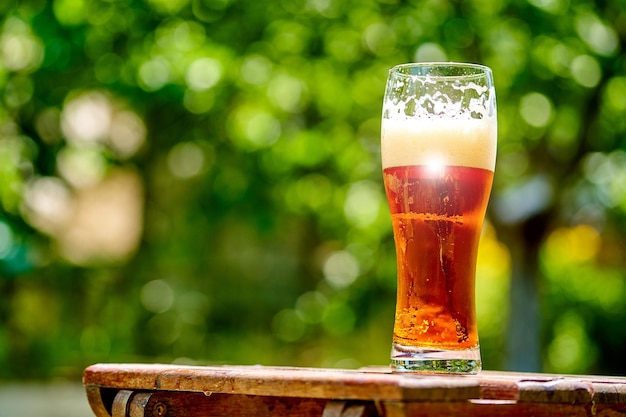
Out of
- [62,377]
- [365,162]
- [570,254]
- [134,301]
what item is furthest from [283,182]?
[570,254]

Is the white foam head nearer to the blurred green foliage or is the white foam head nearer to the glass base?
the glass base

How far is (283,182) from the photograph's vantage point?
21.2 feet

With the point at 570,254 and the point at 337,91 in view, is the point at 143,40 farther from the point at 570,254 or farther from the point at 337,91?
the point at 570,254

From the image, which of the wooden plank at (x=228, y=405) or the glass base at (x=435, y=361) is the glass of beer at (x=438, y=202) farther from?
the wooden plank at (x=228, y=405)

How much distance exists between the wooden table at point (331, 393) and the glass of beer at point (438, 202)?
17 centimetres

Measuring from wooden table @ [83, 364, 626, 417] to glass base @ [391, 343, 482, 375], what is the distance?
0.37 feet

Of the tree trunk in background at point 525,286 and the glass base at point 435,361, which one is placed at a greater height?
the glass base at point 435,361

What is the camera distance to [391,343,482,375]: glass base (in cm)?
188

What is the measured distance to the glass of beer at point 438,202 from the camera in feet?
6.34

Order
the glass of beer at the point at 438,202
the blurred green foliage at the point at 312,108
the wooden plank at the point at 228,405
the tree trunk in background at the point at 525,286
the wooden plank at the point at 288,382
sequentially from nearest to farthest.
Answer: the wooden plank at the point at 288,382 < the wooden plank at the point at 228,405 < the glass of beer at the point at 438,202 < the blurred green foliage at the point at 312,108 < the tree trunk in background at the point at 525,286

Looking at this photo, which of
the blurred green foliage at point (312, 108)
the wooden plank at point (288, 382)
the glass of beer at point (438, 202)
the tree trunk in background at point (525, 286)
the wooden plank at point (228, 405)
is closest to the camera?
the wooden plank at point (288, 382)

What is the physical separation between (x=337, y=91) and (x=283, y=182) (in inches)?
29.5

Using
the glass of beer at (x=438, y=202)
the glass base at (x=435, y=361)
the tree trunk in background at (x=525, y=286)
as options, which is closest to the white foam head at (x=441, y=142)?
the glass of beer at (x=438, y=202)

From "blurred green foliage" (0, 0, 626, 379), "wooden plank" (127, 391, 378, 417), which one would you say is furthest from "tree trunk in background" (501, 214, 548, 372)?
"wooden plank" (127, 391, 378, 417)
